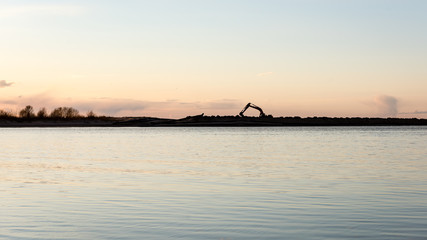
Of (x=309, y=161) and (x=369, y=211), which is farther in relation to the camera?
(x=309, y=161)

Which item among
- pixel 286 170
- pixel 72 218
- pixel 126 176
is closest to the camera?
pixel 72 218

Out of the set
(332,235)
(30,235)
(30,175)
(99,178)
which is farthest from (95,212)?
(30,175)

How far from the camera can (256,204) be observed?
1869 cm

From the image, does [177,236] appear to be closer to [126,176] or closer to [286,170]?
[126,176]

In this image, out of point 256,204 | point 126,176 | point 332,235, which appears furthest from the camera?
point 126,176

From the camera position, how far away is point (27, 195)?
842 inches

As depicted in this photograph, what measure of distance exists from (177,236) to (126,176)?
15.6m

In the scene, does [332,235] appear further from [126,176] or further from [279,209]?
[126,176]

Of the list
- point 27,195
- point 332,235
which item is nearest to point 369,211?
point 332,235

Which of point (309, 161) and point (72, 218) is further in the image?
point (309, 161)

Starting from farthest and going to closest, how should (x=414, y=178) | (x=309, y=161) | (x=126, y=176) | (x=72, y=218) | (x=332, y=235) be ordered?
(x=309, y=161) → (x=126, y=176) → (x=414, y=178) → (x=72, y=218) → (x=332, y=235)

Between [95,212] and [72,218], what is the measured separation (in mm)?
1211

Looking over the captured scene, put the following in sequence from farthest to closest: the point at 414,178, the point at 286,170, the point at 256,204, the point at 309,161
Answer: the point at 309,161, the point at 286,170, the point at 414,178, the point at 256,204

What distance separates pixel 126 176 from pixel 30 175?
5066 mm
